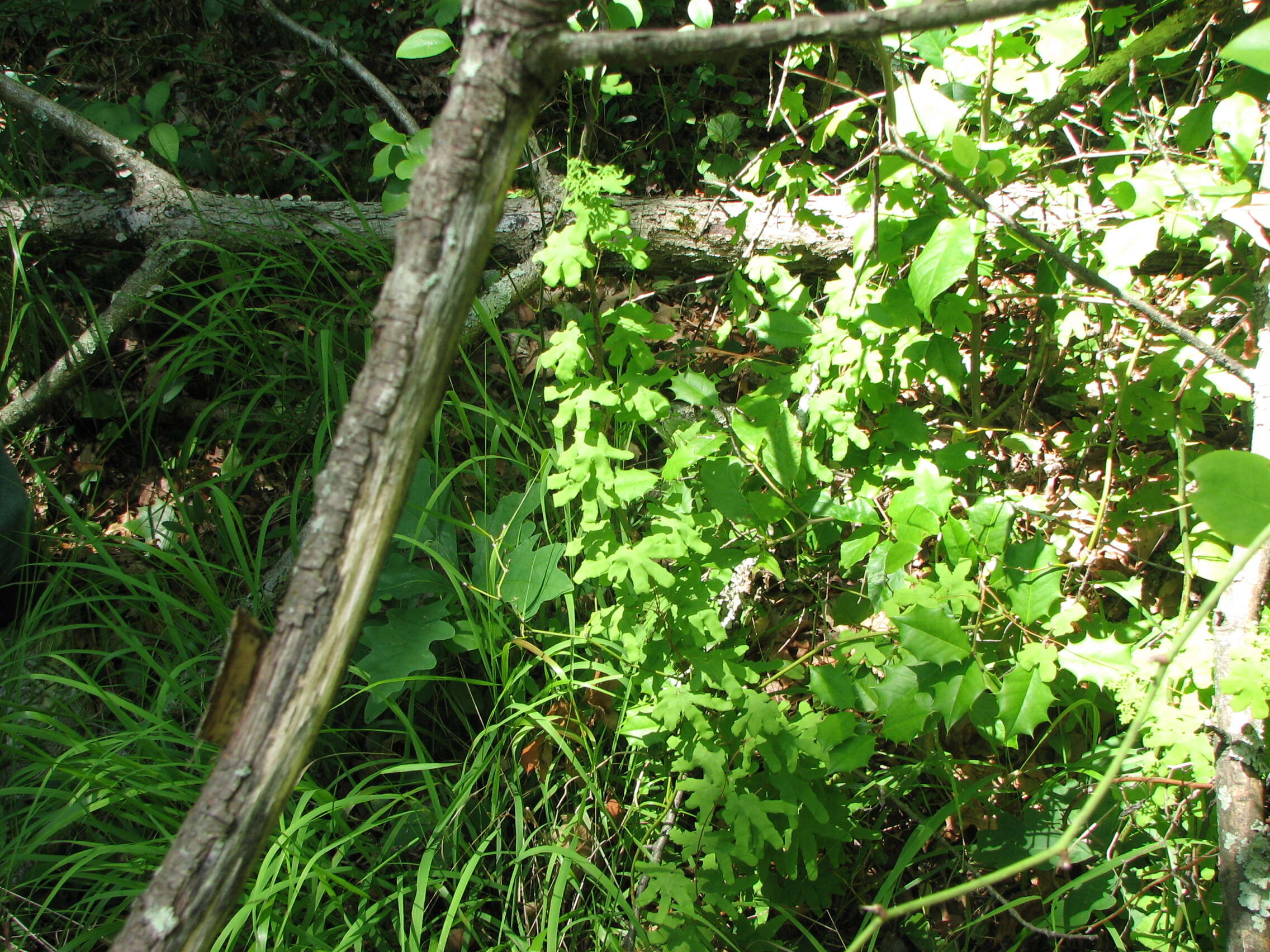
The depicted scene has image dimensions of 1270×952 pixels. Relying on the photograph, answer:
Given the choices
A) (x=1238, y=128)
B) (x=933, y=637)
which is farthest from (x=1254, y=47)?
(x=933, y=637)

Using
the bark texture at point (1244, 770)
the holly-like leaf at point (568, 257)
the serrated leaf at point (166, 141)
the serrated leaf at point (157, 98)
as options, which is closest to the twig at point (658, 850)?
the bark texture at point (1244, 770)

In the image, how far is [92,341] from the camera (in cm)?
246

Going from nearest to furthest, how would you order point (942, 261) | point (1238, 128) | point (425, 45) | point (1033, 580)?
1. point (1238, 128)
2. point (942, 261)
3. point (1033, 580)
4. point (425, 45)

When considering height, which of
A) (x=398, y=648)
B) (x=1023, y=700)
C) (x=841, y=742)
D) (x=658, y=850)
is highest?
(x=1023, y=700)

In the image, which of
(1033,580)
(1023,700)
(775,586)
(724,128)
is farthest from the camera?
(724,128)

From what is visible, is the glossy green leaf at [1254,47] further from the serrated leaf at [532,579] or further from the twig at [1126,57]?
the serrated leaf at [532,579]

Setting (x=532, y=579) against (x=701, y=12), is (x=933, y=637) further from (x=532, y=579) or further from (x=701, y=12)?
(x=701, y=12)

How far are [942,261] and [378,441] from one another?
905mm

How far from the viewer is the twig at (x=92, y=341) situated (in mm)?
2398

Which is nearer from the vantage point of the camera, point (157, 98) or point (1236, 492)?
point (1236, 492)

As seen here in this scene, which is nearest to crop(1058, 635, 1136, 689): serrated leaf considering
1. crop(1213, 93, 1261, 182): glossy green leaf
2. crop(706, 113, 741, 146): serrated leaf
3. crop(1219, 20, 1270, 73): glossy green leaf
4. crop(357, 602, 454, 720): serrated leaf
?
crop(1213, 93, 1261, 182): glossy green leaf

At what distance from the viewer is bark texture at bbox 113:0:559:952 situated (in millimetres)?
648

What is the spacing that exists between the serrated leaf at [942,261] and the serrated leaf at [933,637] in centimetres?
50

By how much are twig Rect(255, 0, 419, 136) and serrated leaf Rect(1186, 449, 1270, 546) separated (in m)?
2.65
